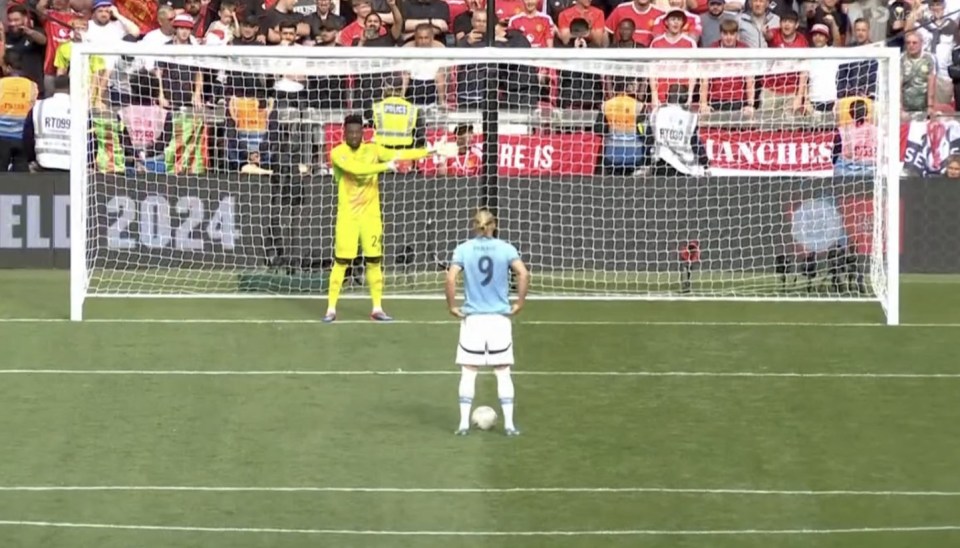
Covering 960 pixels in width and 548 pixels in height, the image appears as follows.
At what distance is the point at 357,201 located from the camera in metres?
18.2

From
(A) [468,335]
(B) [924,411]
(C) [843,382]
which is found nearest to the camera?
(A) [468,335]

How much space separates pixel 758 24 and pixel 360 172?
24.8ft

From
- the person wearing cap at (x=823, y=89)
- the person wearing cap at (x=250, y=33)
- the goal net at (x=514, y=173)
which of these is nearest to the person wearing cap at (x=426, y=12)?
the goal net at (x=514, y=173)

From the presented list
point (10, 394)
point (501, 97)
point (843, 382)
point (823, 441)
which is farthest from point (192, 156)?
point (823, 441)

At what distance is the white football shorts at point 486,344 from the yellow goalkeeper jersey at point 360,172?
499cm

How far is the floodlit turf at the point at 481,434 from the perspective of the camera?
433 inches

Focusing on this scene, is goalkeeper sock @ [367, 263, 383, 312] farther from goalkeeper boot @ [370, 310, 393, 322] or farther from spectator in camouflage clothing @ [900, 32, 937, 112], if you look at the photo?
spectator in camouflage clothing @ [900, 32, 937, 112]

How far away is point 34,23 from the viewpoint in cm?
2423

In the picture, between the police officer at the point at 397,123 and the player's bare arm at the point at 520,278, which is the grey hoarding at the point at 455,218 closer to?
the police officer at the point at 397,123

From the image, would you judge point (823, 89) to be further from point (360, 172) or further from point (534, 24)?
point (360, 172)

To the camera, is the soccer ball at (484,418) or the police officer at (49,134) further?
the police officer at (49,134)

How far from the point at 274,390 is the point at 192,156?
7.48 metres

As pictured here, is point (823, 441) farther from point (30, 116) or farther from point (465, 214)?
point (30, 116)

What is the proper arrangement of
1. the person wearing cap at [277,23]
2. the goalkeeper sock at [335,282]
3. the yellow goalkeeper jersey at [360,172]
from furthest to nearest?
the person wearing cap at [277,23]
the goalkeeper sock at [335,282]
the yellow goalkeeper jersey at [360,172]
